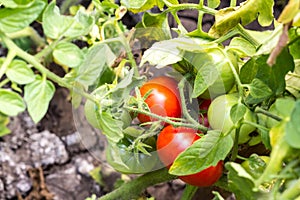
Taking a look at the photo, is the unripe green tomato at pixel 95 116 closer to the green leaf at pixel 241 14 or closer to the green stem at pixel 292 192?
the green leaf at pixel 241 14

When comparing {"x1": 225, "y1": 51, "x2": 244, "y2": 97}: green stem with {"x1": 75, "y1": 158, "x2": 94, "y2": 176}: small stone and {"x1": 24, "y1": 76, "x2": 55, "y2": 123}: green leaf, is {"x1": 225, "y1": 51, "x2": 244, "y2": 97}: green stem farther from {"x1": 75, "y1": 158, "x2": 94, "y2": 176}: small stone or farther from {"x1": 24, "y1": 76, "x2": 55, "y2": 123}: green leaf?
{"x1": 75, "y1": 158, "x2": 94, "y2": 176}: small stone

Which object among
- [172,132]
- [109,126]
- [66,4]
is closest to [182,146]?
[172,132]

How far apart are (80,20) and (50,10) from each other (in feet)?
0.13

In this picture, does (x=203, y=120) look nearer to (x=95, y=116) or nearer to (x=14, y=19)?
(x=95, y=116)

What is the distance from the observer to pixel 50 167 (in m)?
1.42

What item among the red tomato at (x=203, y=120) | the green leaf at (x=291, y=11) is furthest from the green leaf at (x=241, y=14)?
the green leaf at (x=291, y=11)

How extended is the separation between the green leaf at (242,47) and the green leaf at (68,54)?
25 cm

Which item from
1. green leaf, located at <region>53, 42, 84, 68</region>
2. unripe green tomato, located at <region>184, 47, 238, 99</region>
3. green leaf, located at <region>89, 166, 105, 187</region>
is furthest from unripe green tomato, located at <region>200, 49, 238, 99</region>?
green leaf, located at <region>89, 166, 105, 187</region>

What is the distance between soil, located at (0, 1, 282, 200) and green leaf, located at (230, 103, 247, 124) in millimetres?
792

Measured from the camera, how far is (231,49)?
2.16 ft

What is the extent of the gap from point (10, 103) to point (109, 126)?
6.3 inches

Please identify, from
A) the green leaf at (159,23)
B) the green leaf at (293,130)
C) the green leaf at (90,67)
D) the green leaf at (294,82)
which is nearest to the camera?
the green leaf at (293,130)

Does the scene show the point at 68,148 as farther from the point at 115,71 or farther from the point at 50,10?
the point at 50,10

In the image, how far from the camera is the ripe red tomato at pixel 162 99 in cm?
68
